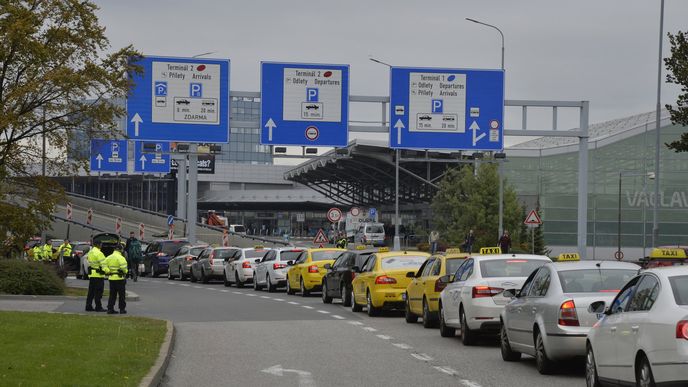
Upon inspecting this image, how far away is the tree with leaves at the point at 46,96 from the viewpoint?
31.7 metres

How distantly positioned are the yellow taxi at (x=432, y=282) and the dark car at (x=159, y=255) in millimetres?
32292

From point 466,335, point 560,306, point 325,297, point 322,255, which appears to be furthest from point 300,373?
point 322,255

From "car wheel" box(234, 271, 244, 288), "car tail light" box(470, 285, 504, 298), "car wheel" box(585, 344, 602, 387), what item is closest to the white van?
"car wheel" box(234, 271, 244, 288)

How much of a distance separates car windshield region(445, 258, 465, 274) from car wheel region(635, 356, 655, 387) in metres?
11.6

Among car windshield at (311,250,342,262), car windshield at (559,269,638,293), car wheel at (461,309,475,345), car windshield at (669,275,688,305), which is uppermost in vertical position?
car windshield at (669,275,688,305)

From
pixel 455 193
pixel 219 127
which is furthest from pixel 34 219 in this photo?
pixel 455 193

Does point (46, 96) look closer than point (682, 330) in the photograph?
No

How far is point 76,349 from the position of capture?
15953mm

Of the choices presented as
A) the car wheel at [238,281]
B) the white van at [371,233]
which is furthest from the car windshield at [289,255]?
the white van at [371,233]

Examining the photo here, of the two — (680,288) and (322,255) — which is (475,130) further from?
(680,288)

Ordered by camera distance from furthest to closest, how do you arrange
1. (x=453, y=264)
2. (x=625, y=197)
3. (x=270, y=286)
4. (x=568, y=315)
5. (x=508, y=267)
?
(x=625, y=197)
(x=270, y=286)
(x=453, y=264)
(x=508, y=267)
(x=568, y=315)

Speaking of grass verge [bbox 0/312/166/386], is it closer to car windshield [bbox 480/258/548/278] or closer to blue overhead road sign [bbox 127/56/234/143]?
car windshield [bbox 480/258/548/278]

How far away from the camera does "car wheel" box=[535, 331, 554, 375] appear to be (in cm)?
1507

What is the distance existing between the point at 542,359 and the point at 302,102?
2998 cm
